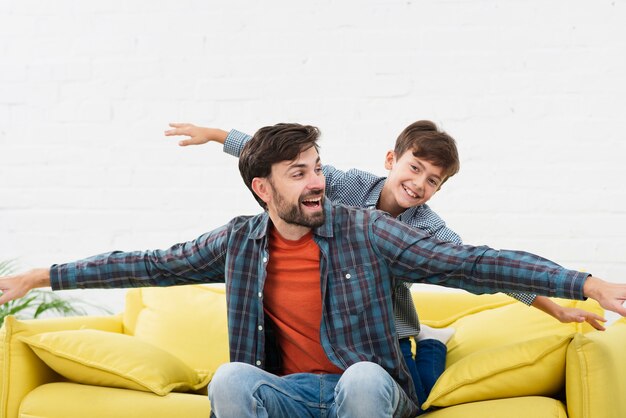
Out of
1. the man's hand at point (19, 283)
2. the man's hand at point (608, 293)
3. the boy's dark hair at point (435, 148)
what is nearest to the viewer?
the man's hand at point (608, 293)

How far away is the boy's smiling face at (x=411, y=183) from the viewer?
2.58 m

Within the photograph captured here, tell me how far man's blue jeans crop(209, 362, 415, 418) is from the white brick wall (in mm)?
1521

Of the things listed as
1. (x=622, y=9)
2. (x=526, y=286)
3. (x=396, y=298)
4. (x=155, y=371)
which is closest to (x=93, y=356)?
(x=155, y=371)

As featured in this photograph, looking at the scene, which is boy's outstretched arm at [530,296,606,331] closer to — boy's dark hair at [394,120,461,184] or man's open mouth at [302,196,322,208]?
boy's dark hair at [394,120,461,184]

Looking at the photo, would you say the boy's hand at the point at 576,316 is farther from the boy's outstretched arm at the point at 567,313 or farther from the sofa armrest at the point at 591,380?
the sofa armrest at the point at 591,380

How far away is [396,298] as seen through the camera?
2537mm

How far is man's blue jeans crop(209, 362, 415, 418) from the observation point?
2.01 metres

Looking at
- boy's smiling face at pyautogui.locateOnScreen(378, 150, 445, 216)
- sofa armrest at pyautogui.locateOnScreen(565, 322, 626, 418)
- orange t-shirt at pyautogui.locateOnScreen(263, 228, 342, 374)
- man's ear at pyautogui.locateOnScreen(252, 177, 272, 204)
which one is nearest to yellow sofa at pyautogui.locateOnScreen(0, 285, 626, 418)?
sofa armrest at pyautogui.locateOnScreen(565, 322, 626, 418)

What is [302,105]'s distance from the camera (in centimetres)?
366

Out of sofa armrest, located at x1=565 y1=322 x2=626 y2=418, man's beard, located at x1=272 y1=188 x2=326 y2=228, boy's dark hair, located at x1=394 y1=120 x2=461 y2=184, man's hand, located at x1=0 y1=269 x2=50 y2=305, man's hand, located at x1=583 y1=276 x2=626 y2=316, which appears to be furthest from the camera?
boy's dark hair, located at x1=394 y1=120 x2=461 y2=184

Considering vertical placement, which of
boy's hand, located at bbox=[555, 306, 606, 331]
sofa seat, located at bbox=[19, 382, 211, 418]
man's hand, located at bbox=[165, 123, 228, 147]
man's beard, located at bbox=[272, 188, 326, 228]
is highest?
man's hand, located at bbox=[165, 123, 228, 147]

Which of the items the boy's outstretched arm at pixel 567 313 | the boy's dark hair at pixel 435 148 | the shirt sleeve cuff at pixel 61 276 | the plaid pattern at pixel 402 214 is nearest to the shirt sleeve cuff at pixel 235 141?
the plaid pattern at pixel 402 214

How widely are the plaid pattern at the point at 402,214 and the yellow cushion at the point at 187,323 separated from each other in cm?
62

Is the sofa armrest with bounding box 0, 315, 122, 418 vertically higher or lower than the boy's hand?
lower
